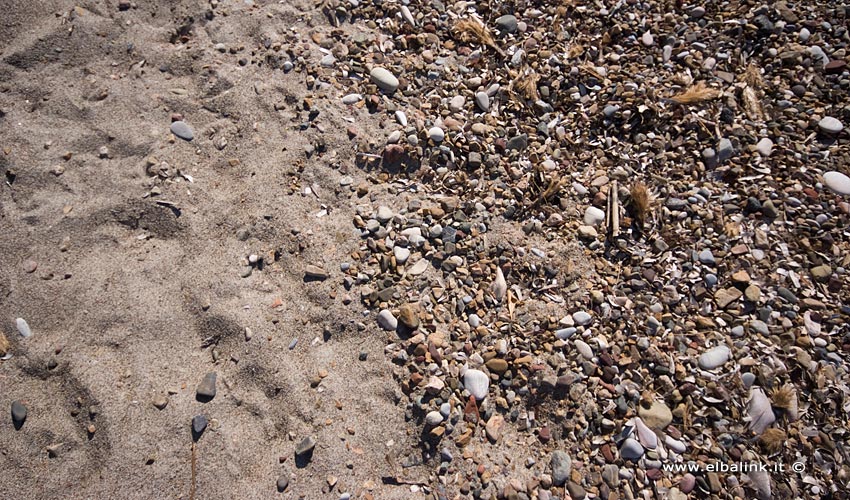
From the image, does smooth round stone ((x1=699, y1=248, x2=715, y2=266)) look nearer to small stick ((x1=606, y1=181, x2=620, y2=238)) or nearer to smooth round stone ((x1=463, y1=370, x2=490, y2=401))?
small stick ((x1=606, y1=181, x2=620, y2=238))

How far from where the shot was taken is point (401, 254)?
7.57 feet

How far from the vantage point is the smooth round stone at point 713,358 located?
7.14ft

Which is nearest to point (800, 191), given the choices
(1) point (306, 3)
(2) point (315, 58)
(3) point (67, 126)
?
(2) point (315, 58)

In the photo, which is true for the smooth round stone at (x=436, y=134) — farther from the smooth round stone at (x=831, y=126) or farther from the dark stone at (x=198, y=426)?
the smooth round stone at (x=831, y=126)

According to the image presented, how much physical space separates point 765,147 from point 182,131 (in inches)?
120

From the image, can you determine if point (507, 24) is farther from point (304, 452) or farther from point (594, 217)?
point (304, 452)

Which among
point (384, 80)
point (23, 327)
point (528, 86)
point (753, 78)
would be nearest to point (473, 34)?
point (528, 86)

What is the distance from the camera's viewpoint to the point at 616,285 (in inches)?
92.4

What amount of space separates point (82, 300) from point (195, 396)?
26.6 inches

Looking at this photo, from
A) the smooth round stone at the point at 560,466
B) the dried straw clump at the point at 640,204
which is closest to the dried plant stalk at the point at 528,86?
the dried straw clump at the point at 640,204

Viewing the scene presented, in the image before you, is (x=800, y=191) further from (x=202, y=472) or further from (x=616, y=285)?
(x=202, y=472)

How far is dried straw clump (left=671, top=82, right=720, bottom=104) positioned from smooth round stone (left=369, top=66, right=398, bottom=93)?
5.03 ft

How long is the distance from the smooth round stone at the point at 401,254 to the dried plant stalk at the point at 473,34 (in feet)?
4.49

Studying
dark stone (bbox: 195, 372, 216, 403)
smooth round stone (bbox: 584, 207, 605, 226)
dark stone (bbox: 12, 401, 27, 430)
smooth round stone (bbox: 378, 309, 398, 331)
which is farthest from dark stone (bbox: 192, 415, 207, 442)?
smooth round stone (bbox: 584, 207, 605, 226)
